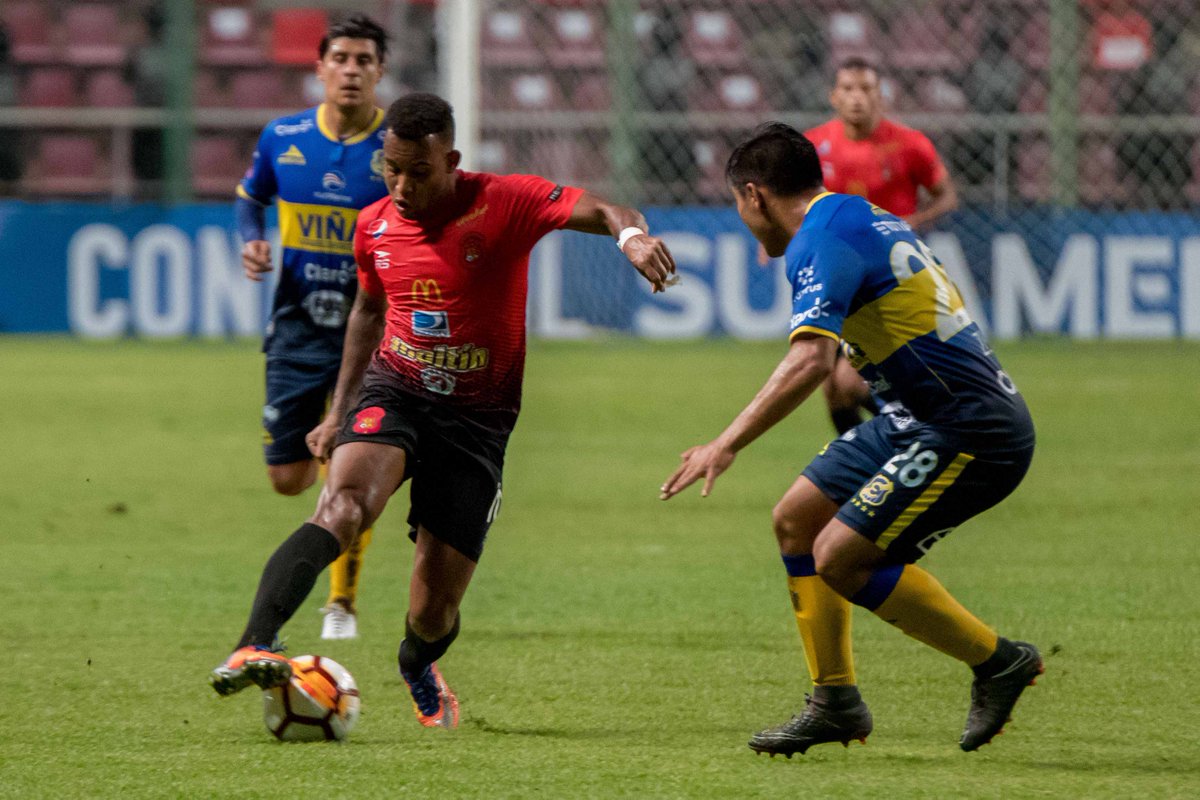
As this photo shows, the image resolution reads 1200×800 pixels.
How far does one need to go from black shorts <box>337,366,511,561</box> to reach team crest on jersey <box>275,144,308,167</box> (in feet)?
6.76

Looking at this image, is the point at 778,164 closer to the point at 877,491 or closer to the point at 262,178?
the point at 877,491

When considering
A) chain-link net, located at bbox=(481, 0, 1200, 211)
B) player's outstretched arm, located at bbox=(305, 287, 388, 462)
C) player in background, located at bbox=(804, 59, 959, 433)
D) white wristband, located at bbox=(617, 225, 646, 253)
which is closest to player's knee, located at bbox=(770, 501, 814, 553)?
white wristband, located at bbox=(617, 225, 646, 253)

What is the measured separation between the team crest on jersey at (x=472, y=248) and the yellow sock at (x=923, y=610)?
1.57 meters

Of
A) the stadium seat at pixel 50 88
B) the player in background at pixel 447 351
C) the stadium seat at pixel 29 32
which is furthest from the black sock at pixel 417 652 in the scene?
the stadium seat at pixel 29 32

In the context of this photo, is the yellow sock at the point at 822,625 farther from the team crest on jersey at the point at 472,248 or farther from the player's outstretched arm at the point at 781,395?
the team crest on jersey at the point at 472,248

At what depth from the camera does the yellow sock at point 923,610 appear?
5.00 meters

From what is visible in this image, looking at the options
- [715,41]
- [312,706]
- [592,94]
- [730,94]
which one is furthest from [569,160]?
[312,706]

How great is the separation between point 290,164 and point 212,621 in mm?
1867

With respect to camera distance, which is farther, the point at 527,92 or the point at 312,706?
the point at 527,92

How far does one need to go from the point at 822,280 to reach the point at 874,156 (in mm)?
5946

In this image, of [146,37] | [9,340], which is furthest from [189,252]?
[146,37]

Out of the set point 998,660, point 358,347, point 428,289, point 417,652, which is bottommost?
point 417,652

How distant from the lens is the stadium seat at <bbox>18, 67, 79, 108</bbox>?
903 inches

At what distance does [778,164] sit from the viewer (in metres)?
5.00
